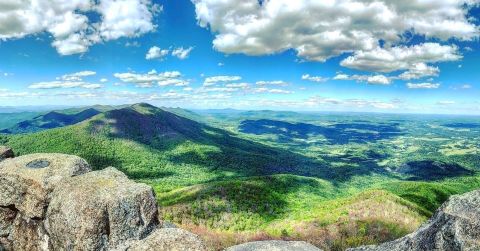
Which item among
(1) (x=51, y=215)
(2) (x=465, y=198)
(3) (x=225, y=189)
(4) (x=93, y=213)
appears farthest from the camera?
(3) (x=225, y=189)

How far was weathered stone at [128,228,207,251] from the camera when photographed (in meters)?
15.7

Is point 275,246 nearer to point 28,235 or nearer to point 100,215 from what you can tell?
point 100,215

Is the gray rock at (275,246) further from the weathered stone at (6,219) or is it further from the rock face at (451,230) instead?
the weathered stone at (6,219)

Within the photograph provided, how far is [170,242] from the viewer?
52.7ft

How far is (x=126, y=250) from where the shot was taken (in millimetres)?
15867

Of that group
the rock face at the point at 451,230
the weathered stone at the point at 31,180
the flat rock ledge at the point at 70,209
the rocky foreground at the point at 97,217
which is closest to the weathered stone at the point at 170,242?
the rocky foreground at the point at 97,217

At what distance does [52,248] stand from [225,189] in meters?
140

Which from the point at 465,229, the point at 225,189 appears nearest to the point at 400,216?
the point at 225,189

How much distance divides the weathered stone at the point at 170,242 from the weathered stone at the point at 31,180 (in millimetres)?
15439

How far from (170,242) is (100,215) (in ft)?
30.9

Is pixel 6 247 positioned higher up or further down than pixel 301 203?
higher up

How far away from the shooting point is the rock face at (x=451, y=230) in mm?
16250

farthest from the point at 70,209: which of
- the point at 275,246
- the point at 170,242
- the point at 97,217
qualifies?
the point at 275,246

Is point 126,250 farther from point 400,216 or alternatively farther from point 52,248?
point 400,216
